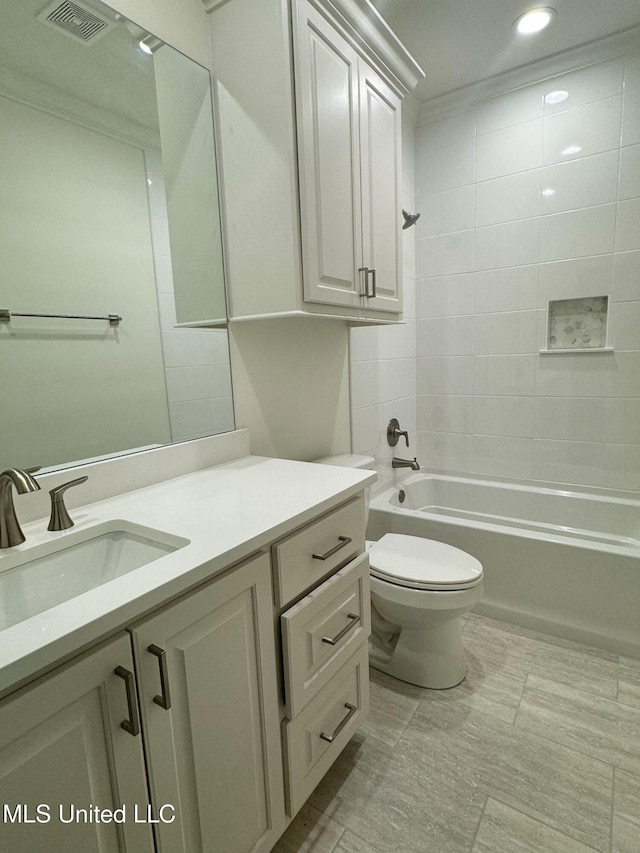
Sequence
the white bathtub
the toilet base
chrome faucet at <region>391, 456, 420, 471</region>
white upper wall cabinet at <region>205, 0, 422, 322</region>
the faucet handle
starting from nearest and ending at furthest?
the faucet handle → white upper wall cabinet at <region>205, 0, 422, 322</region> → the toilet base → the white bathtub → chrome faucet at <region>391, 456, 420, 471</region>

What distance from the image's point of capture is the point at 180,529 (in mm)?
891

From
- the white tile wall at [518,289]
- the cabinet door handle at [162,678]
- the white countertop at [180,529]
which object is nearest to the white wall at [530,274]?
the white tile wall at [518,289]

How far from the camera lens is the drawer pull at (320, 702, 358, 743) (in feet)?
3.64

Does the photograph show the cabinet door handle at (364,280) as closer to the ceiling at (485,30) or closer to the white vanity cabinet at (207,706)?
the white vanity cabinet at (207,706)

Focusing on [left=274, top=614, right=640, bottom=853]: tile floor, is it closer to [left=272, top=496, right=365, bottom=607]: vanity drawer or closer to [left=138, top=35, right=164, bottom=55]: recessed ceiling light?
Result: [left=272, top=496, right=365, bottom=607]: vanity drawer

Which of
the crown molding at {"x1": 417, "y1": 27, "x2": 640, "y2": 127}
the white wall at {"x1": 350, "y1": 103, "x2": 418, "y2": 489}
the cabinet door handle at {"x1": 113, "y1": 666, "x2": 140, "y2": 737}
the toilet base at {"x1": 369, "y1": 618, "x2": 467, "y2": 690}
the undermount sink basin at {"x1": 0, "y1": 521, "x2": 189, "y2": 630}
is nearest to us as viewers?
the cabinet door handle at {"x1": 113, "y1": 666, "x2": 140, "y2": 737}

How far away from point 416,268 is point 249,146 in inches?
61.1

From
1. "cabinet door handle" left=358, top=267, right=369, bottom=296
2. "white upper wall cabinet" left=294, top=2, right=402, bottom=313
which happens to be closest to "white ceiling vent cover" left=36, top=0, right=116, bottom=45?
"white upper wall cabinet" left=294, top=2, right=402, bottom=313

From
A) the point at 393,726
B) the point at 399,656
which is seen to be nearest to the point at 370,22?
the point at 399,656

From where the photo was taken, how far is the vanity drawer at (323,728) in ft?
3.31

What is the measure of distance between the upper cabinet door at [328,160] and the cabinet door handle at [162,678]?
0.98m

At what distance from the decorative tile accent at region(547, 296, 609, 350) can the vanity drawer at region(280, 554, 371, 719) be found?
1.73 m

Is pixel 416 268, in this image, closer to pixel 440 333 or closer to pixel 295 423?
pixel 440 333

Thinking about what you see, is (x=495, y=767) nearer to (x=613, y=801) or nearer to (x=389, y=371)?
(x=613, y=801)
